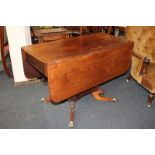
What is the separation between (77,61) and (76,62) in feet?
0.04

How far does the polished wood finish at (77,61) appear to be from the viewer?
145cm

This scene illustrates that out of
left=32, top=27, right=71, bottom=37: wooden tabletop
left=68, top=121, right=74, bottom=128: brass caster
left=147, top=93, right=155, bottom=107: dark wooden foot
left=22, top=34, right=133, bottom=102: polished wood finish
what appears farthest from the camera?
left=32, top=27, right=71, bottom=37: wooden tabletop

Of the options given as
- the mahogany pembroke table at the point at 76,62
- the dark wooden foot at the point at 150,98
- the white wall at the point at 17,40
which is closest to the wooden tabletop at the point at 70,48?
the mahogany pembroke table at the point at 76,62

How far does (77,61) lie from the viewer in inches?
59.9

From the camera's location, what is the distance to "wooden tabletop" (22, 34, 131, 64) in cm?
153

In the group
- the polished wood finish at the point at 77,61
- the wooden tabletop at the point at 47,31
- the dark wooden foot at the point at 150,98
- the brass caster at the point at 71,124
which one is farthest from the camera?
the wooden tabletop at the point at 47,31

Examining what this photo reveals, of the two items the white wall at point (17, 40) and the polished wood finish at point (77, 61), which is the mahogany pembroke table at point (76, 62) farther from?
the white wall at point (17, 40)

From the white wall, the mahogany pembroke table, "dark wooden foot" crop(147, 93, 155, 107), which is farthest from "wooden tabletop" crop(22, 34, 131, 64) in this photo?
"dark wooden foot" crop(147, 93, 155, 107)

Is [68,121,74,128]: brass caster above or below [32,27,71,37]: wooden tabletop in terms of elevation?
below

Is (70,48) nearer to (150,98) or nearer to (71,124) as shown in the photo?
(71,124)

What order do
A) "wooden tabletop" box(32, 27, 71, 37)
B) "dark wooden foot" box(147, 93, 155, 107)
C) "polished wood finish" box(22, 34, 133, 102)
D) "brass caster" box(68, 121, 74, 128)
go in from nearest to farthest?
1. "polished wood finish" box(22, 34, 133, 102)
2. "brass caster" box(68, 121, 74, 128)
3. "dark wooden foot" box(147, 93, 155, 107)
4. "wooden tabletop" box(32, 27, 71, 37)

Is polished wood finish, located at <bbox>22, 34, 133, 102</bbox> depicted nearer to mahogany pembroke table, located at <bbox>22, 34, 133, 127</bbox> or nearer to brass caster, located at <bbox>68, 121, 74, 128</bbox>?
mahogany pembroke table, located at <bbox>22, 34, 133, 127</bbox>

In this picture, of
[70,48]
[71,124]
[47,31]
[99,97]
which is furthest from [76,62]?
[47,31]

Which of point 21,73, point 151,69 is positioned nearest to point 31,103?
point 21,73
